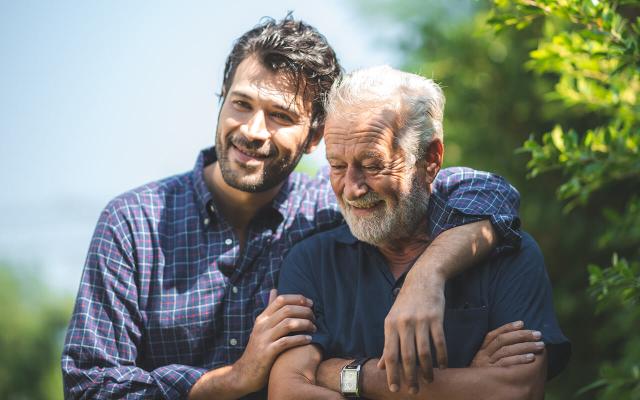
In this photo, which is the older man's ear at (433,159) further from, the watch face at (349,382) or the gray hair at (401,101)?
the watch face at (349,382)

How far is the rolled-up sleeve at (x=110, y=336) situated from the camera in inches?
116

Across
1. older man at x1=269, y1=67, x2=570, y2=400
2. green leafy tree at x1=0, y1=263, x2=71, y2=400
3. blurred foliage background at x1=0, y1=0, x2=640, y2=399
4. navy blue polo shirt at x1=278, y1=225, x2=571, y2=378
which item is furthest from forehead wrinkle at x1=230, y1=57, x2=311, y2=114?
green leafy tree at x1=0, y1=263, x2=71, y2=400

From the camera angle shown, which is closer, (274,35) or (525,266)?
(525,266)

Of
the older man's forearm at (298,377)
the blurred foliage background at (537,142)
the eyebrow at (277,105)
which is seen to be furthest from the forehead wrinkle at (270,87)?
the blurred foliage background at (537,142)

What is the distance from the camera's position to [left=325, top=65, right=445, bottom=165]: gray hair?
9.47ft

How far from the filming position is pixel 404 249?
299cm

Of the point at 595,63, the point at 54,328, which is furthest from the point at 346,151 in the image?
the point at 54,328

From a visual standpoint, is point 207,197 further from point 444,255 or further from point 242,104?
point 444,255

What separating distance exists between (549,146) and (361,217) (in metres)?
0.92

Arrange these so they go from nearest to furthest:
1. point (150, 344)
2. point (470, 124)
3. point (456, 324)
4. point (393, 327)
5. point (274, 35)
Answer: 1. point (393, 327)
2. point (456, 324)
3. point (150, 344)
4. point (274, 35)
5. point (470, 124)

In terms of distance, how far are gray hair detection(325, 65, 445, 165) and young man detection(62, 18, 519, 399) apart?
247 mm

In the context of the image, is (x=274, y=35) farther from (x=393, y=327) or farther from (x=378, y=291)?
(x=393, y=327)

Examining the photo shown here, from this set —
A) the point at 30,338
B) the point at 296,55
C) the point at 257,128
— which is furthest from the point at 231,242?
the point at 30,338

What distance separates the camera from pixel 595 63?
3.63 metres
